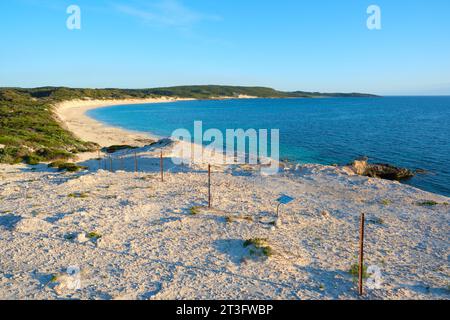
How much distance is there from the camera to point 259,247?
10859 millimetres

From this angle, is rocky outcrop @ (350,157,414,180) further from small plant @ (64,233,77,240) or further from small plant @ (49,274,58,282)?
small plant @ (49,274,58,282)

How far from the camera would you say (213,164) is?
27.7 meters

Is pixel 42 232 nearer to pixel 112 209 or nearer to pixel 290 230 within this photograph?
pixel 112 209

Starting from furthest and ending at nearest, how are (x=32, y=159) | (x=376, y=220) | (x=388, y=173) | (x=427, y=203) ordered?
(x=388, y=173), (x=32, y=159), (x=427, y=203), (x=376, y=220)

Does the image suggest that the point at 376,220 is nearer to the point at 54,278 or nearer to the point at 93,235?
the point at 93,235

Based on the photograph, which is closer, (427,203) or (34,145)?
(427,203)

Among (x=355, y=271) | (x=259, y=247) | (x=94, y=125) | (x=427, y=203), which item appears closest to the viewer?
(x=355, y=271)

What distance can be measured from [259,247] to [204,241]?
6.55 feet

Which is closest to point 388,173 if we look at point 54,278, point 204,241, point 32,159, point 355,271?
point 355,271

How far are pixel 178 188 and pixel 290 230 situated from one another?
7.69m

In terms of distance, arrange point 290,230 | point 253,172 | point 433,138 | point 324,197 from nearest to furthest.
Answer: point 290,230 < point 324,197 < point 253,172 < point 433,138

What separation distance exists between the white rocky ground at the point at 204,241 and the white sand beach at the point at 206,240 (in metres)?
0.04

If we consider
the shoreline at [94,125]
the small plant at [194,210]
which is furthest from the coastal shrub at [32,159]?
the small plant at [194,210]
